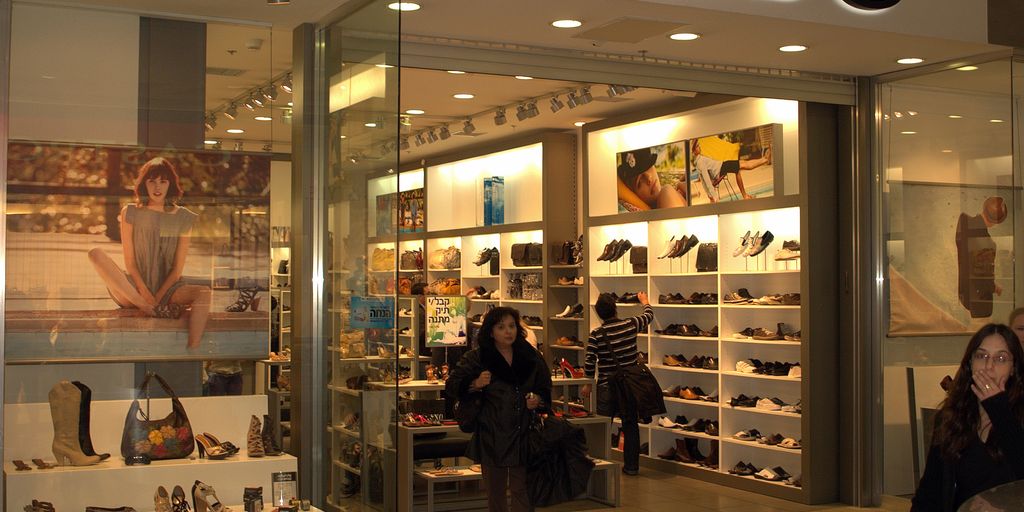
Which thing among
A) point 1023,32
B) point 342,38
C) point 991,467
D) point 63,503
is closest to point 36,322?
point 63,503

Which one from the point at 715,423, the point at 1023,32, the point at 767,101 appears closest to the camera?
the point at 1023,32

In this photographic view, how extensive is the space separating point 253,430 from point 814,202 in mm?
4605

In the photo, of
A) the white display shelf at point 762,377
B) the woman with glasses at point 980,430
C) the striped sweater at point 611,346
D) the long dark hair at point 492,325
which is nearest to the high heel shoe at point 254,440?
the long dark hair at point 492,325

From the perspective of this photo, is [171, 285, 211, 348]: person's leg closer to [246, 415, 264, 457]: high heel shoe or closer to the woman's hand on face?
[246, 415, 264, 457]: high heel shoe

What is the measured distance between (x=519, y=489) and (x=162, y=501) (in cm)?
211

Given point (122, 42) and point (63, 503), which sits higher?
point (122, 42)

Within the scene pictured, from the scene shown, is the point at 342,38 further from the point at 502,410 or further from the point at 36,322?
the point at 502,410

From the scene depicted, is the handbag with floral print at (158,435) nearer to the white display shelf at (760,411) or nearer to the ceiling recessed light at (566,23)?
the ceiling recessed light at (566,23)

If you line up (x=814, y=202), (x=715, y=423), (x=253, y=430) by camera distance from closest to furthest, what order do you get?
(x=253, y=430) → (x=814, y=202) → (x=715, y=423)

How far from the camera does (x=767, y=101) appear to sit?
854 centimetres

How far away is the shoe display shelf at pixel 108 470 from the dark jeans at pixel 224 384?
14 cm

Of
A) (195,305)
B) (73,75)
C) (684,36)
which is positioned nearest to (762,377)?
(684,36)

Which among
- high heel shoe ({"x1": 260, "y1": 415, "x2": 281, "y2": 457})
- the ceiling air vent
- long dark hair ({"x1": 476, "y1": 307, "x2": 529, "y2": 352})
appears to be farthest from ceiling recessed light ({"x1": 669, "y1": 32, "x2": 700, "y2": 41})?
high heel shoe ({"x1": 260, "y1": 415, "x2": 281, "y2": 457})

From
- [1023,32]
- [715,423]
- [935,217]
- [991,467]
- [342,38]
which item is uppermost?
[1023,32]
